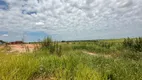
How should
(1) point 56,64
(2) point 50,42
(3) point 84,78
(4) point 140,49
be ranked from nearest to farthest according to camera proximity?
(3) point 84,78, (1) point 56,64, (2) point 50,42, (4) point 140,49

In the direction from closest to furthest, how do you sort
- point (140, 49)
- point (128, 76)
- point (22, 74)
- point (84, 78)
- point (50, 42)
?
point (84, 78), point (22, 74), point (128, 76), point (50, 42), point (140, 49)

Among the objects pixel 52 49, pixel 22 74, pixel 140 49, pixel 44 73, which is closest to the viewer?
pixel 22 74

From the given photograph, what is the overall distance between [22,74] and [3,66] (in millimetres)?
546

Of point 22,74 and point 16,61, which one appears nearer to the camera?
point 22,74

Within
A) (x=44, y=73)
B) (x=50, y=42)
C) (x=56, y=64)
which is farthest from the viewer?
(x=50, y=42)

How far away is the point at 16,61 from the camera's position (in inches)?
175

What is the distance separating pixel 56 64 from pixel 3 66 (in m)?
1.89

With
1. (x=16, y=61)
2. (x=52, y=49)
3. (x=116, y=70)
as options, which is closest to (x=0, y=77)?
(x=16, y=61)

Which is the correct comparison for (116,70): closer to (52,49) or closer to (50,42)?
(52,49)

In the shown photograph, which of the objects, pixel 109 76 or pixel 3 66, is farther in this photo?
pixel 109 76

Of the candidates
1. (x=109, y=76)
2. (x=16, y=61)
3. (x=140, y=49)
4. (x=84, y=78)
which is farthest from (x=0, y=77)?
(x=140, y=49)

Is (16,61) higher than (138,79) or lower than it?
higher

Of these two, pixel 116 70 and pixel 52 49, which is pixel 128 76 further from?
pixel 52 49

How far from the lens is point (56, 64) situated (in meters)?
5.52
